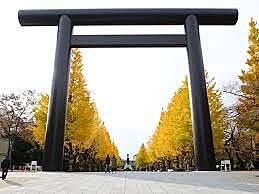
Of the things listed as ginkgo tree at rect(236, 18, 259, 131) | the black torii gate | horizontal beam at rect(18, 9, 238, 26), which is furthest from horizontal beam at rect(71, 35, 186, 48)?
ginkgo tree at rect(236, 18, 259, 131)

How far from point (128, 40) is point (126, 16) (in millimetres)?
1331

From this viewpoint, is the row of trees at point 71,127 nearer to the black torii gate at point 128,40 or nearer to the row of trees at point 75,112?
the row of trees at point 75,112

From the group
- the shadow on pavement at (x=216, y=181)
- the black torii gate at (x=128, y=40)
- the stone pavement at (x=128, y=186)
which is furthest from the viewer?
the black torii gate at (x=128, y=40)

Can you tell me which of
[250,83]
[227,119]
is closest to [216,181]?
[250,83]

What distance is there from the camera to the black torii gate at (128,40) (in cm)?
1508

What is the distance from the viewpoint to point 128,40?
52.5 feet

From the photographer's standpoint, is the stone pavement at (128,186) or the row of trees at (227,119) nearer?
the stone pavement at (128,186)

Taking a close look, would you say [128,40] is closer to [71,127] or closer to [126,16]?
[126,16]

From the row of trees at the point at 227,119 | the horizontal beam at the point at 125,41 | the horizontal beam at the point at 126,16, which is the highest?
the horizontal beam at the point at 126,16

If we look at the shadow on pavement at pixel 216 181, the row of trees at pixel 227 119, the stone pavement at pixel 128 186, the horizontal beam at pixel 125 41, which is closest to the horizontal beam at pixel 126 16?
the horizontal beam at pixel 125 41

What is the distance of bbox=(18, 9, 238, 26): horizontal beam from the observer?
16.1 meters

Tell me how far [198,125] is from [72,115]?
931 cm

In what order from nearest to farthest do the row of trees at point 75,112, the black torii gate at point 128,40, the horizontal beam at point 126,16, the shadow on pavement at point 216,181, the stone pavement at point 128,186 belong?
the stone pavement at point 128,186 → the shadow on pavement at point 216,181 → the black torii gate at point 128,40 → the horizontal beam at point 126,16 → the row of trees at point 75,112

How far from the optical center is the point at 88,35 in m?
16.3
